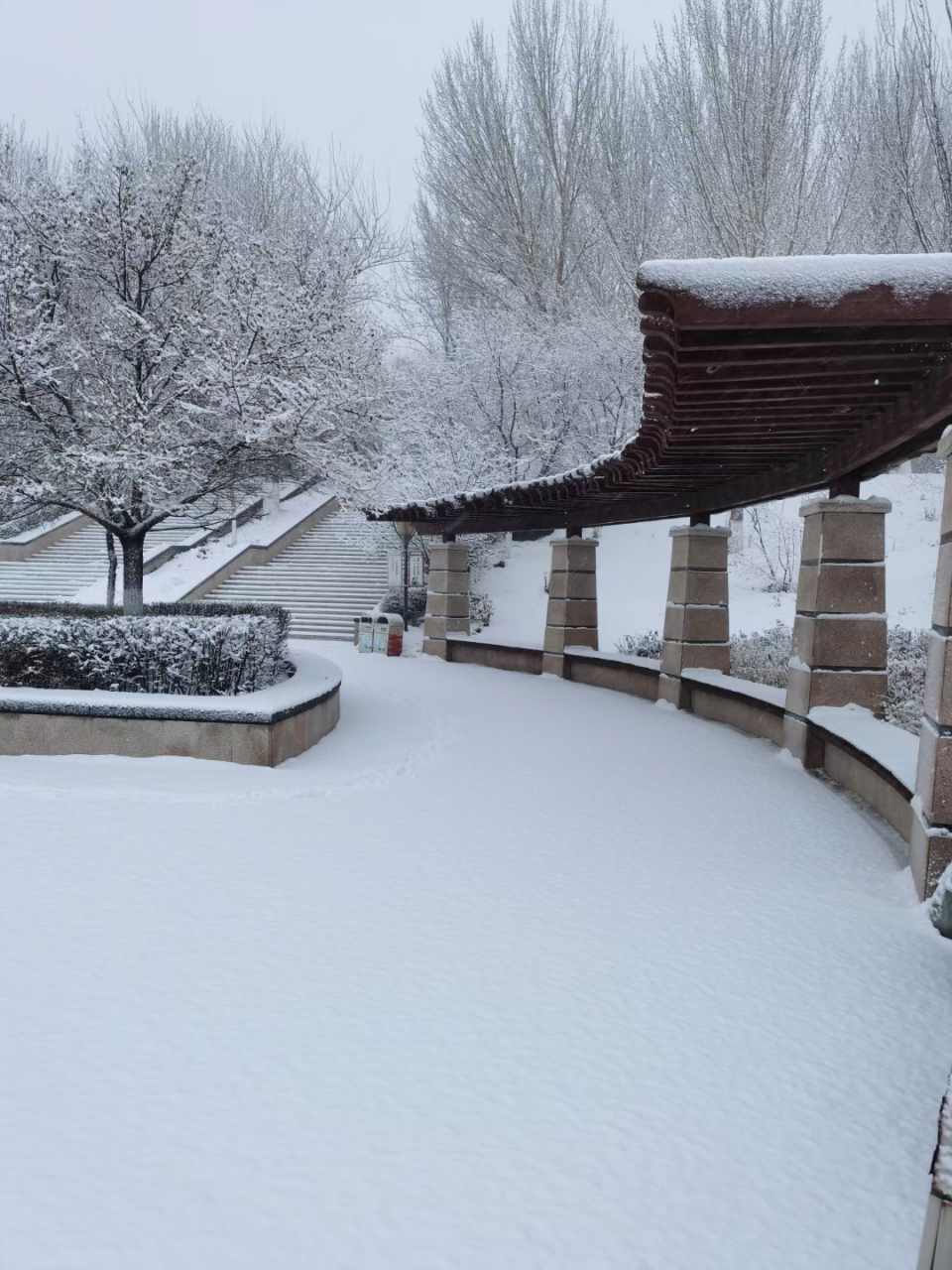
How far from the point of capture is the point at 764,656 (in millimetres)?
14938

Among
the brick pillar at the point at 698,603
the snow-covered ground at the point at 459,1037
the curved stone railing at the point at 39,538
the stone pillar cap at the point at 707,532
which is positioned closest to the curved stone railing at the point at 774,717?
the brick pillar at the point at 698,603

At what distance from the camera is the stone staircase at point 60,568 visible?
2419cm

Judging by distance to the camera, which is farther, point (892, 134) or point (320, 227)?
point (320, 227)

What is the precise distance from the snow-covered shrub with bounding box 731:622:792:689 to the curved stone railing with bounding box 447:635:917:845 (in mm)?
1162

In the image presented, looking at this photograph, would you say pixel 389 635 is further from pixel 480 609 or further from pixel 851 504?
pixel 851 504

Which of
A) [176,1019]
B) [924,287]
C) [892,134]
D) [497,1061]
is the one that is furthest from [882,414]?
[892,134]

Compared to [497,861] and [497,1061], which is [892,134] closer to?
[497,861]

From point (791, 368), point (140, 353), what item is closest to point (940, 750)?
point (791, 368)

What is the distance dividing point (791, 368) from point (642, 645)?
12749 millimetres

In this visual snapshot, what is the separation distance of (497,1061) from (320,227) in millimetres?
28112

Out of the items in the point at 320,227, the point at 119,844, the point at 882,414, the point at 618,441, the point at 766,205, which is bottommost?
the point at 119,844

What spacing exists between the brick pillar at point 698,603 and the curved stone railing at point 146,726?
578 centimetres

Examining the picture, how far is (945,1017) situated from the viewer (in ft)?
12.8

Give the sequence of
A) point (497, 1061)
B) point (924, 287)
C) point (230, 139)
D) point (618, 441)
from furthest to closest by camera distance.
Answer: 1. point (230, 139)
2. point (618, 441)
3. point (924, 287)
4. point (497, 1061)
